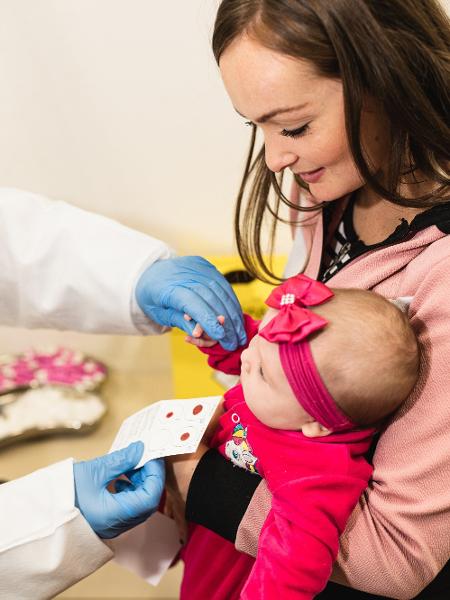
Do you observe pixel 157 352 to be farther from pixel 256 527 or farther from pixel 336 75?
pixel 336 75

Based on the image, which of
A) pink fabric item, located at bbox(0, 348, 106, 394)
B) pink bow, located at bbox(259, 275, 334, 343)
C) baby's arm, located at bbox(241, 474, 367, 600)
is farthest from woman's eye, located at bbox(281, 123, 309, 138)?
pink fabric item, located at bbox(0, 348, 106, 394)

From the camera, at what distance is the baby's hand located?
1187 millimetres

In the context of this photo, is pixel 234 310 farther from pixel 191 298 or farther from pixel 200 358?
pixel 200 358

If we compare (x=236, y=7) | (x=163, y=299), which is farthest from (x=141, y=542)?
(x=236, y=7)

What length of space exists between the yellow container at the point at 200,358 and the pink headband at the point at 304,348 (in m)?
0.72

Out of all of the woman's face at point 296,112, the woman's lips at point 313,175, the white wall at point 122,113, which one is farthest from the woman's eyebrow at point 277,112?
the white wall at point 122,113

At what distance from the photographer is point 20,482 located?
1.07 m

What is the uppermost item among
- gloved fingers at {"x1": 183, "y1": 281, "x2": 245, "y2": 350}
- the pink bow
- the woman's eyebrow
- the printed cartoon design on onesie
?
the woman's eyebrow

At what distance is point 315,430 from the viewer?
92 cm

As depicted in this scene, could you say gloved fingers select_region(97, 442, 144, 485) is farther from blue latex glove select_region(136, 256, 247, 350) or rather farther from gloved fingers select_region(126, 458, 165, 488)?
blue latex glove select_region(136, 256, 247, 350)

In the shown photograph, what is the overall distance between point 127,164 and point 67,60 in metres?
0.32

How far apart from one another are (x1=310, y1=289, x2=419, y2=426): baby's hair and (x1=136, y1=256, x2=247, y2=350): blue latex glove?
328 mm

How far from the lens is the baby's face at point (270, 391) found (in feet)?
2.98

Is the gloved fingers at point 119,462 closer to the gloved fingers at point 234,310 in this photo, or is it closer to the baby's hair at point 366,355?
the gloved fingers at point 234,310
